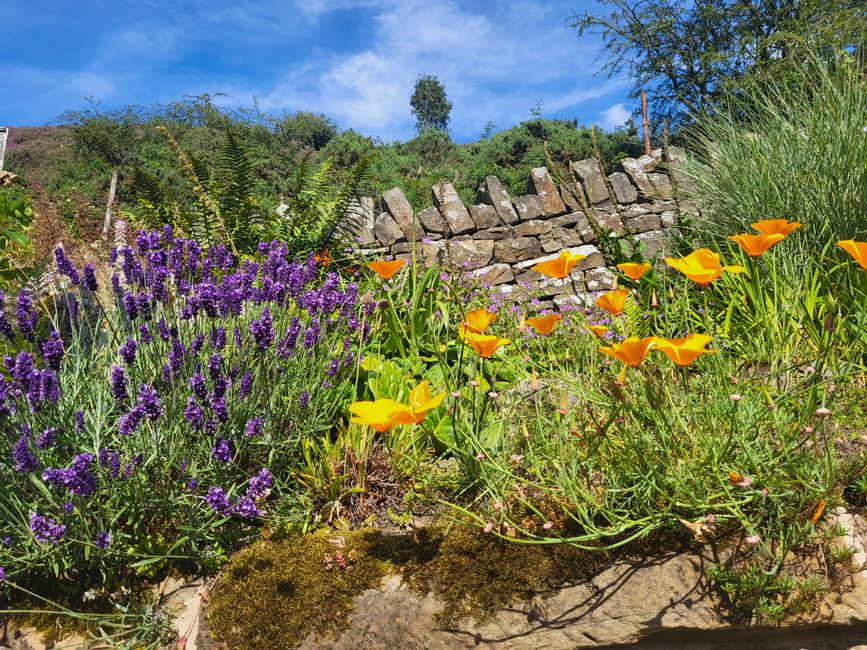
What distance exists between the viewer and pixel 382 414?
5.21 ft

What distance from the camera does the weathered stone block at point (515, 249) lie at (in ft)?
19.1

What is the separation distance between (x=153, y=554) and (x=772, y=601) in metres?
2.18

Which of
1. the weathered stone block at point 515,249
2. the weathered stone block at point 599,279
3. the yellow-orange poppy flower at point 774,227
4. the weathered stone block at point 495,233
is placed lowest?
the weathered stone block at point 599,279

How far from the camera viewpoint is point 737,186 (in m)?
4.39

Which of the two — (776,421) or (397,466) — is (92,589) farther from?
(776,421)

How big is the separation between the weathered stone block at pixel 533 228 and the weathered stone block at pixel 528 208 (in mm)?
56

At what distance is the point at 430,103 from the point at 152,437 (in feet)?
146

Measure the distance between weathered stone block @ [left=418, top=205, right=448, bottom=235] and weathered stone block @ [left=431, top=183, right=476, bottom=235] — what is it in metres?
0.05

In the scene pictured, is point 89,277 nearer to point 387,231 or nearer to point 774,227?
point 774,227

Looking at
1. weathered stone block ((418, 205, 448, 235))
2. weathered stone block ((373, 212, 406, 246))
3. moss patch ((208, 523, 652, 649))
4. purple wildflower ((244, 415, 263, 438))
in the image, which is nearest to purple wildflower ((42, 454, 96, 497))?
purple wildflower ((244, 415, 263, 438))

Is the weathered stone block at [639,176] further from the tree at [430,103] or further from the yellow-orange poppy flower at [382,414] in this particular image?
the tree at [430,103]

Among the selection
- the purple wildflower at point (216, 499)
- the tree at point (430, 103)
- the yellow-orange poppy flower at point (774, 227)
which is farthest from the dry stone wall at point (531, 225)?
the tree at point (430, 103)

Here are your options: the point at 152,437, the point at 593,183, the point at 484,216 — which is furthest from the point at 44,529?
the point at 593,183

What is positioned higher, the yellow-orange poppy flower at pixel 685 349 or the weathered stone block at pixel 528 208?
the weathered stone block at pixel 528 208
